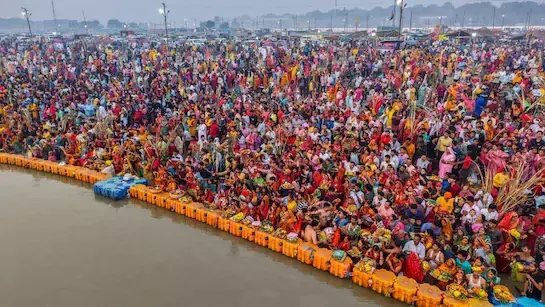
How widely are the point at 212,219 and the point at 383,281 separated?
184 inches

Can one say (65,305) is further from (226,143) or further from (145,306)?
(226,143)

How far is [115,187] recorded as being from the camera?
12.5m

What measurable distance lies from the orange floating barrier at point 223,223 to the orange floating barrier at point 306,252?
83.3 inches

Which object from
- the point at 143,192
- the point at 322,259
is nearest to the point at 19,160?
the point at 143,192

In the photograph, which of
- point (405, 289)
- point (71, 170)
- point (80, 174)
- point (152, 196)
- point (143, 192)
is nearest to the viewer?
point (405, 289)

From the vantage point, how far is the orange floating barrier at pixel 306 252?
29.3ft

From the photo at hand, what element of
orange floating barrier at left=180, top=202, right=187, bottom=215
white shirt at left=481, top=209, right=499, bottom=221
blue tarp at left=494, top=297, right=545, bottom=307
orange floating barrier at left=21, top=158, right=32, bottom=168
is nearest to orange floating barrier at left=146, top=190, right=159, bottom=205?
orange floating barrier at left=180, top=202, right=187, bottom=215

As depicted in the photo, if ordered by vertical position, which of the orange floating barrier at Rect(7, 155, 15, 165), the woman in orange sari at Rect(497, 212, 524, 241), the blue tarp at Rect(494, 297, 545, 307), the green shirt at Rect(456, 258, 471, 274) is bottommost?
the orange floating barrier at Rect(7, 155, 15, 165)

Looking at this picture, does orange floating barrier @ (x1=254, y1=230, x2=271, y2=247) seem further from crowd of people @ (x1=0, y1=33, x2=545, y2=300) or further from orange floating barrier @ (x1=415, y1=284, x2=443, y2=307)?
orange floating barrier @ (x1=415, y1=284, x2=443, y2=307)

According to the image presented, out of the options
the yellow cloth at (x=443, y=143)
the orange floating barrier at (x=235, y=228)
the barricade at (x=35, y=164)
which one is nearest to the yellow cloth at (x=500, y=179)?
the yellow cloth at (x=443, y=143)

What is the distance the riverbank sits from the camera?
7.52 meters

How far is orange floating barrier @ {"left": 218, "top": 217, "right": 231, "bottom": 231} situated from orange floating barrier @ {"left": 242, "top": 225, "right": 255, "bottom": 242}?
19.9 inches

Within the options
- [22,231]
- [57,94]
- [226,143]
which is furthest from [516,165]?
[57,94]

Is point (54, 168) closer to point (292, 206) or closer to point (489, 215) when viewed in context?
point (292, 206)
